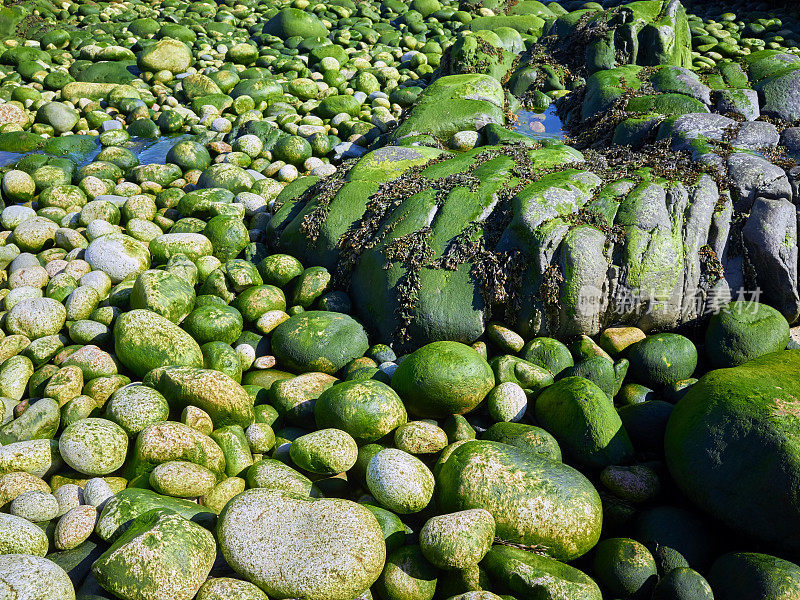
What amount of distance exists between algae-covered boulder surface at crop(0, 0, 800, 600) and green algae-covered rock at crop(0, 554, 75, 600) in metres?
0.02

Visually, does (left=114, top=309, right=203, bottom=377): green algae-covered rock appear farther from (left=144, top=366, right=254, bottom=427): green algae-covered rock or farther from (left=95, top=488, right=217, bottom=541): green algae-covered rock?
(left=95, top=488, right=217, bottom=541): green algae-covered rock

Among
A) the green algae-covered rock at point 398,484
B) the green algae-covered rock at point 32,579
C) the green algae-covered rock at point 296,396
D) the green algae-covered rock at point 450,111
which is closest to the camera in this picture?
the green algae-covered rock at point 32,579

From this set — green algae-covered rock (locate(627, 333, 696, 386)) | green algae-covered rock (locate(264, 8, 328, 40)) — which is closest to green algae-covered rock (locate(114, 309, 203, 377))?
green algae-covered rock (locate(627, 333, 696, 386))

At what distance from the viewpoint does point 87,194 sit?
33.5 ft

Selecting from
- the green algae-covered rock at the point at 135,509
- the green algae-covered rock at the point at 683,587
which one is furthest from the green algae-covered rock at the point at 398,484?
the green algae-covered rock at the point at 683,587

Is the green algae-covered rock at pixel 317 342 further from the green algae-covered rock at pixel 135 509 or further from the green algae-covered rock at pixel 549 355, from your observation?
the green algae-covered rock at pixel 135 509

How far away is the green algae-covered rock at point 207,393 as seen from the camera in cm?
543

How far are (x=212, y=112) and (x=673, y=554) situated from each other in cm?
1241

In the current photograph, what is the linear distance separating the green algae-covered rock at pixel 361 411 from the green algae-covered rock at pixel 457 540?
1.36 meters

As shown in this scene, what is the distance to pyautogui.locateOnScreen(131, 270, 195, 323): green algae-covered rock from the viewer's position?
6.74 metres

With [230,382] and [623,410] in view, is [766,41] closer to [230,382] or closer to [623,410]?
[623,410]

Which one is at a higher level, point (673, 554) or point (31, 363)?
point (673, 554)

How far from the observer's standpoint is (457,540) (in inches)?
159

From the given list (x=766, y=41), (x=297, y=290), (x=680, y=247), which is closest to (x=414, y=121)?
(x=297, y=290)
